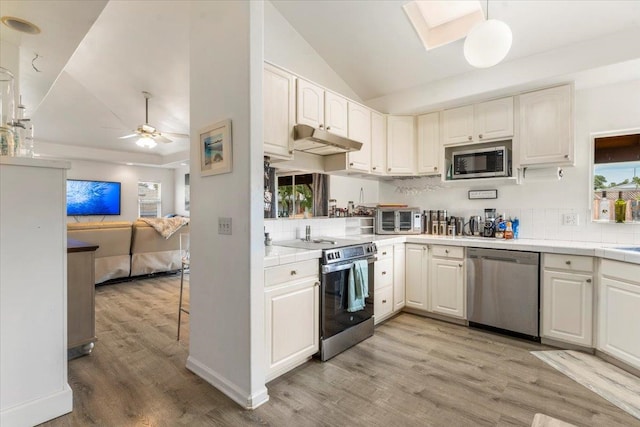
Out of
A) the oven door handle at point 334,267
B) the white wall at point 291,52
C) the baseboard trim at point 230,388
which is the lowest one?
the baseboard trim at point 230,388

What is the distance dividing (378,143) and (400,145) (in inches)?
11.7

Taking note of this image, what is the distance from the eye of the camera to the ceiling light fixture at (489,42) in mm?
2279

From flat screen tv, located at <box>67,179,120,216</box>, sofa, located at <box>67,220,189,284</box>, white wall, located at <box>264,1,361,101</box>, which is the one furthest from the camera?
flat screen tv, located at <box>67,179,120,216</box>

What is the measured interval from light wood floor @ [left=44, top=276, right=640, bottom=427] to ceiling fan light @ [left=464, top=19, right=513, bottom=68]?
2380 millimetres

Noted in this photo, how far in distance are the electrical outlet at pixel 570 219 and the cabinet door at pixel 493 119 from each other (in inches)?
39.0

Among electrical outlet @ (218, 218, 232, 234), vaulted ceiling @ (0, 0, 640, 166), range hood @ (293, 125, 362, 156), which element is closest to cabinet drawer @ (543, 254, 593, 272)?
vaulted ceiling @ (0, 0, 640, 166)

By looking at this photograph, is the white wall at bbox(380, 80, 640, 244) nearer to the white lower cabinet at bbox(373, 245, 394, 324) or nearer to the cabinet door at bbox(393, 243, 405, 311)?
the cabinet door at bbox(393, 243, 405, 311)

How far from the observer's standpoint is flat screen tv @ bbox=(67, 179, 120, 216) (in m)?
7.83

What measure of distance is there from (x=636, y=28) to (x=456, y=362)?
300 cm

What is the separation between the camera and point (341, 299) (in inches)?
106

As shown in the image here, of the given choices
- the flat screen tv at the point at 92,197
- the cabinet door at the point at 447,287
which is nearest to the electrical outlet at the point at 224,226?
the cabinet door at the point at 447,287

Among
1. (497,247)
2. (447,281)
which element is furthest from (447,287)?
(497,247)

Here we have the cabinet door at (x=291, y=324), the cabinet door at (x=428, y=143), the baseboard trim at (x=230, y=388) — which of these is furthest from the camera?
the cabinet door at (x=428, y=143)

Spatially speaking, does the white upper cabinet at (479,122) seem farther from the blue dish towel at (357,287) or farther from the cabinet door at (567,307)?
the blue dish towel at (357,287)
